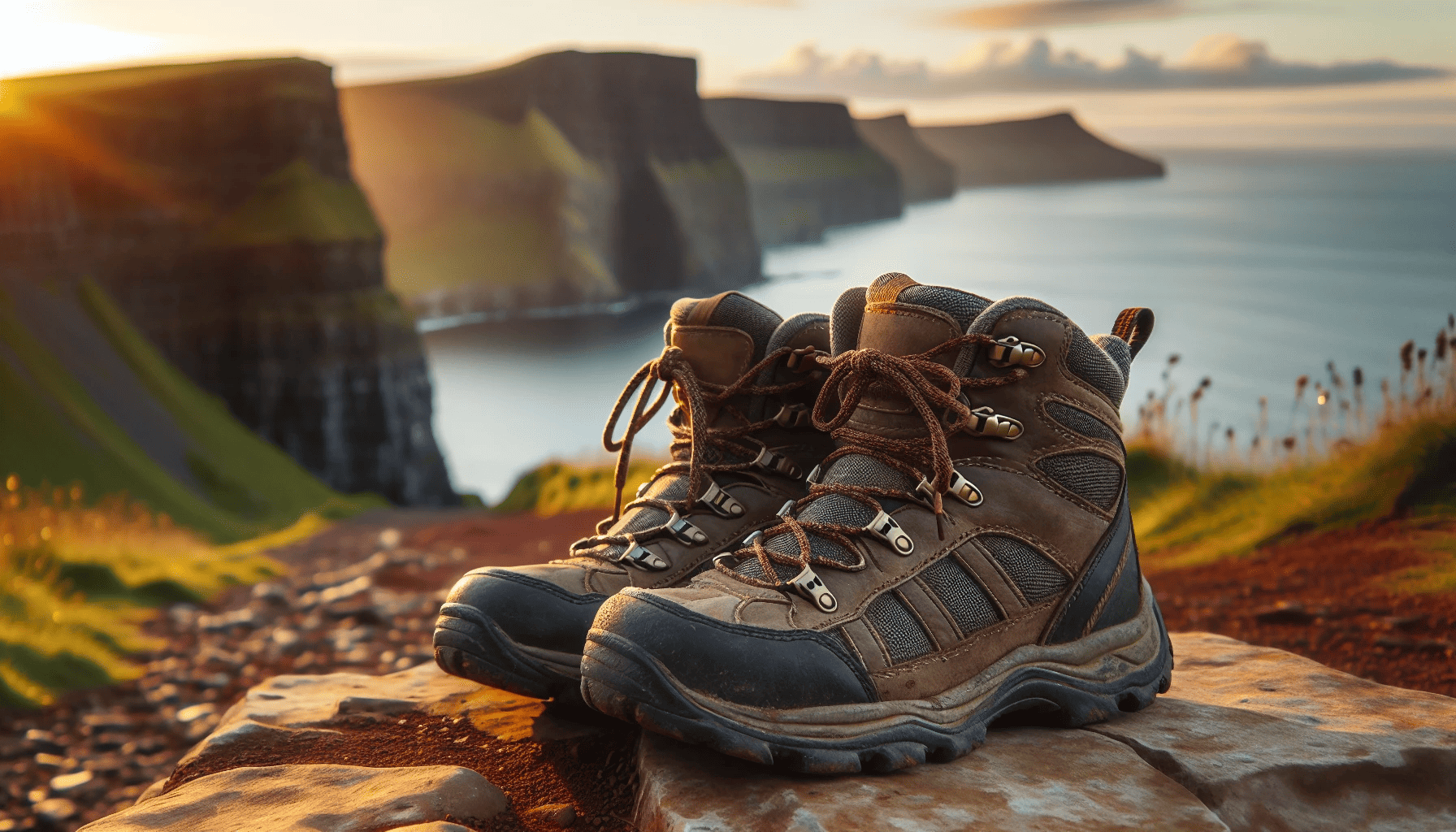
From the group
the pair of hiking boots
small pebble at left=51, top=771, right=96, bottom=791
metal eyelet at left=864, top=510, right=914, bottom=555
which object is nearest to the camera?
the pair of hiking boots

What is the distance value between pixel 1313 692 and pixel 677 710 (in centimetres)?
167

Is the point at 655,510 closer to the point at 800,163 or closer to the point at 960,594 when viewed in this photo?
the point at 960,594

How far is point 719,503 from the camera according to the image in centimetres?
248

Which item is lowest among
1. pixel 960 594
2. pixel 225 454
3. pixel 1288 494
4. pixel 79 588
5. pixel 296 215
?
pixel 225 454

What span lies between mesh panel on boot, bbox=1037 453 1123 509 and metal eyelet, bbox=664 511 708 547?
0.78m

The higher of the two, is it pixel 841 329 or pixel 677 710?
pixel 841 329

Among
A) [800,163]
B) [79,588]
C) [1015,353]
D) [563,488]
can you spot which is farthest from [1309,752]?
[800,163]

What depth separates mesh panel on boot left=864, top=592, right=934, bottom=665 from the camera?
6.58 feet

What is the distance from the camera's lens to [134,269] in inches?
1025

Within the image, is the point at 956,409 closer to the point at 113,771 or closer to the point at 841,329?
the point at 841,329

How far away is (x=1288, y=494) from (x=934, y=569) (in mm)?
4301

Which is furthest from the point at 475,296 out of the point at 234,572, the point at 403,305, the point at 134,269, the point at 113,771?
the point at 113,771

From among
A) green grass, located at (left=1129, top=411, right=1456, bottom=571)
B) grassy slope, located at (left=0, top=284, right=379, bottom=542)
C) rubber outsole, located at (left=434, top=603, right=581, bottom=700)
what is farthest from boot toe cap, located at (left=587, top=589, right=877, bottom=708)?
grassy slope, located at (left=0, top=284, right=379, bottom=542)

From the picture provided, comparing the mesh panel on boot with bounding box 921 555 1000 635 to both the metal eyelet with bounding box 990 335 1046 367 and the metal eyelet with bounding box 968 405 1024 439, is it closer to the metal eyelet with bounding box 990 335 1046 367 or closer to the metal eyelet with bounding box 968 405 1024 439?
the metal eyelet with bounding box 968 405 1024 439
